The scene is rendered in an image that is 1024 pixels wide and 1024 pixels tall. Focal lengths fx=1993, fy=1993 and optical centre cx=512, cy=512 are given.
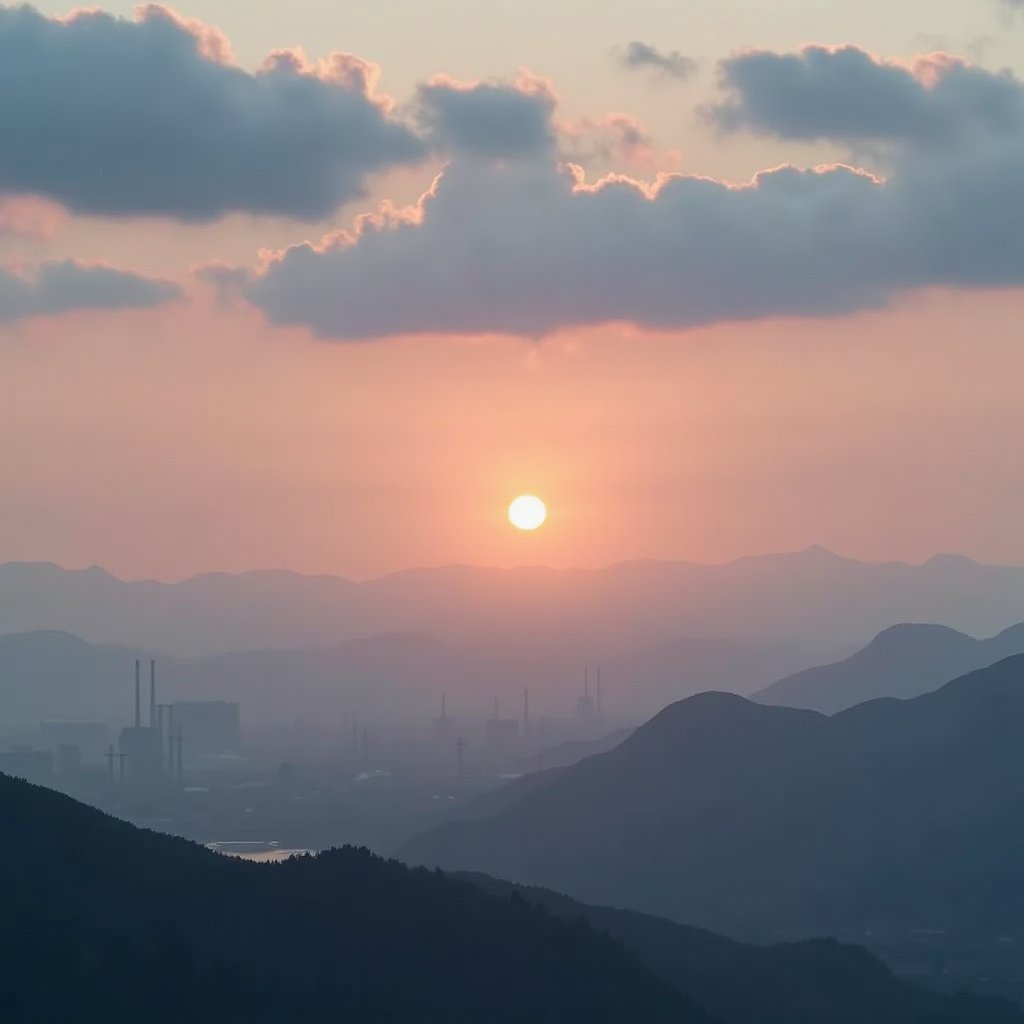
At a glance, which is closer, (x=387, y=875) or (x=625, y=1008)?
(x=625, y=1008)

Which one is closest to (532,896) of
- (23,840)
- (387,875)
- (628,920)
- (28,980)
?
(628,920)

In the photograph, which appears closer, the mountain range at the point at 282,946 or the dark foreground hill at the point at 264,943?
the dark foreground hill at the point at 264,943

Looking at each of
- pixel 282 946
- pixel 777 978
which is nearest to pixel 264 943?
pixel 282 946

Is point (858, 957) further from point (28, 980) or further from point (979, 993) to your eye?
point (28, 980)

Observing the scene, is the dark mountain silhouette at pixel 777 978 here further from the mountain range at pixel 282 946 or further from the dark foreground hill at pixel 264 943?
the dark foreground hill at pixel 264 943

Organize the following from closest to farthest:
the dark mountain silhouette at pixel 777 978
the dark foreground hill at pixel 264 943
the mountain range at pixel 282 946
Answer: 1. the dark foreground hill at pixel 264 943
2. the mountain range at pixel 282 946
3. the dark mountain silhouette at pixel 777 978

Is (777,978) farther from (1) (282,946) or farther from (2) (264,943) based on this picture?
(2) (264,943)

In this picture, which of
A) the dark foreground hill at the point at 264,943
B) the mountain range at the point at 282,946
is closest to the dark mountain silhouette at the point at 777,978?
the mountain range at the point at 282,946

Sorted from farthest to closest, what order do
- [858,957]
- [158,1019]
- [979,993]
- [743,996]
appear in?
[979,993], [858,957], [743,996], [158,1019]
